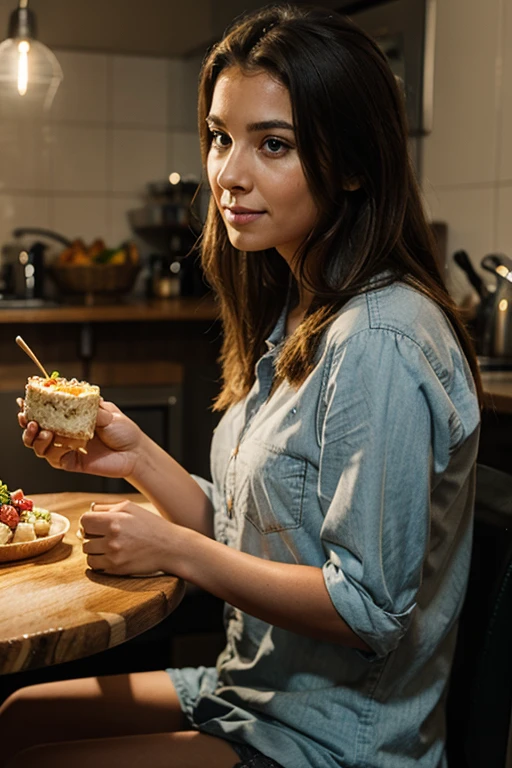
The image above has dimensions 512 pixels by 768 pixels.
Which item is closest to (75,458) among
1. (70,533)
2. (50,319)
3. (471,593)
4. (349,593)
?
(70,533)

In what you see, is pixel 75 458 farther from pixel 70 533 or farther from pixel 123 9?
pixel 123 9

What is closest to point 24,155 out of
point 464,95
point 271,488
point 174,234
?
point 174,234

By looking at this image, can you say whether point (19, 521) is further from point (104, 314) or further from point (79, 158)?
point (79, 158)

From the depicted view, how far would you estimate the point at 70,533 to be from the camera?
1314 millimetres

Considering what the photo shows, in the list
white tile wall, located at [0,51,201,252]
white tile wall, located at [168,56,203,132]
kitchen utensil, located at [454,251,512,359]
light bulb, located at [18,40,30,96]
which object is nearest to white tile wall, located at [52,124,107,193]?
white tile wall, located at [0,51,201,252]

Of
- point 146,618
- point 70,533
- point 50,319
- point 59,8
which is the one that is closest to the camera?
point 146,618

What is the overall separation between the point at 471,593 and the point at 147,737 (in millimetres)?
484

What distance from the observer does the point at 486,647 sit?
123 cm

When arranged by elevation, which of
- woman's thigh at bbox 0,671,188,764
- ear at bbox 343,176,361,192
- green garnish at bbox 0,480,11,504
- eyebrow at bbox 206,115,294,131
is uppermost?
eyebrow at bbox 206,115,294,131

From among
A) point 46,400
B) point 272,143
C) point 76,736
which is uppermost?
point 272,143

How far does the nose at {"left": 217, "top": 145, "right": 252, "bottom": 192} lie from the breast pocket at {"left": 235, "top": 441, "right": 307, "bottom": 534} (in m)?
0.33

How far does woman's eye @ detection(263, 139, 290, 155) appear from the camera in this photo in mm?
1182

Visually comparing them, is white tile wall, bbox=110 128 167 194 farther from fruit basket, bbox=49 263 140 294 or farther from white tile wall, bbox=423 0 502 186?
white tile wall, bbox=423 0 502 186

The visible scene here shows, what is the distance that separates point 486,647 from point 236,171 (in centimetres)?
68
